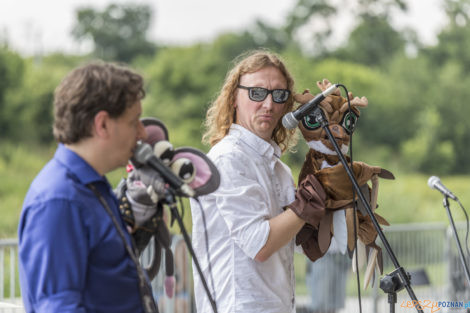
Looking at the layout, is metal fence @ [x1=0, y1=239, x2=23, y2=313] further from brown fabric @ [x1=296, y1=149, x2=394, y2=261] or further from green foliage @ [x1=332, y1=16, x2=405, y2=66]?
green foliage @ [x1=332, y1=16, x2=405, y2=66]

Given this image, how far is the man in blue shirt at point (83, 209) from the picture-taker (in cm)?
146

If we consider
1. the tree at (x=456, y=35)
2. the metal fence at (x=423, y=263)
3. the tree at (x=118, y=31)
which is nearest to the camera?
the metal fence at (x=423, y=263)

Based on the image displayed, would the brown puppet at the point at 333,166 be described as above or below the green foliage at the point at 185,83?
below

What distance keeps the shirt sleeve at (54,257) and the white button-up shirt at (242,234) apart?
718mm

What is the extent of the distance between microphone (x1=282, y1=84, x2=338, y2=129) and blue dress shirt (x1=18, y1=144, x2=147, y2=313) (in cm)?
81

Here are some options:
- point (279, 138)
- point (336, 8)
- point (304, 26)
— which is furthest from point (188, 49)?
point (279, 138)

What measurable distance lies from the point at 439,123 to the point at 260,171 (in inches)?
947

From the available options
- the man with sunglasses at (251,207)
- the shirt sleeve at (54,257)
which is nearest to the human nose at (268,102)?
the man with sunglasses at (251,207)

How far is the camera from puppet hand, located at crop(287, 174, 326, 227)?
2.15 metres

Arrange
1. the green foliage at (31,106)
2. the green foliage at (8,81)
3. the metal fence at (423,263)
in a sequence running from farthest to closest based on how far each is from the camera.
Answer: the green foliage at (8,81)
the green foliage at (31,106)
the metal fence at (423,263)

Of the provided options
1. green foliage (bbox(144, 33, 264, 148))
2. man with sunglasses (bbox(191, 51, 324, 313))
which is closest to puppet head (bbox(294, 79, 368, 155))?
man with sunglasses (bbox(191, 51, 324, 313))

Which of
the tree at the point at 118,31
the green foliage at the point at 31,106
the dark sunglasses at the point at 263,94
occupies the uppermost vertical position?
the tree at the point at 118,31

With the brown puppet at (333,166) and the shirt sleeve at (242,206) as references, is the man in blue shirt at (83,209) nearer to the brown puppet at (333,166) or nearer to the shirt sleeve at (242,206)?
the shirt sleeve at (242,206)

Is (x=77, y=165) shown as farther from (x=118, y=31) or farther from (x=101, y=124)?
(x=118, y=31)
